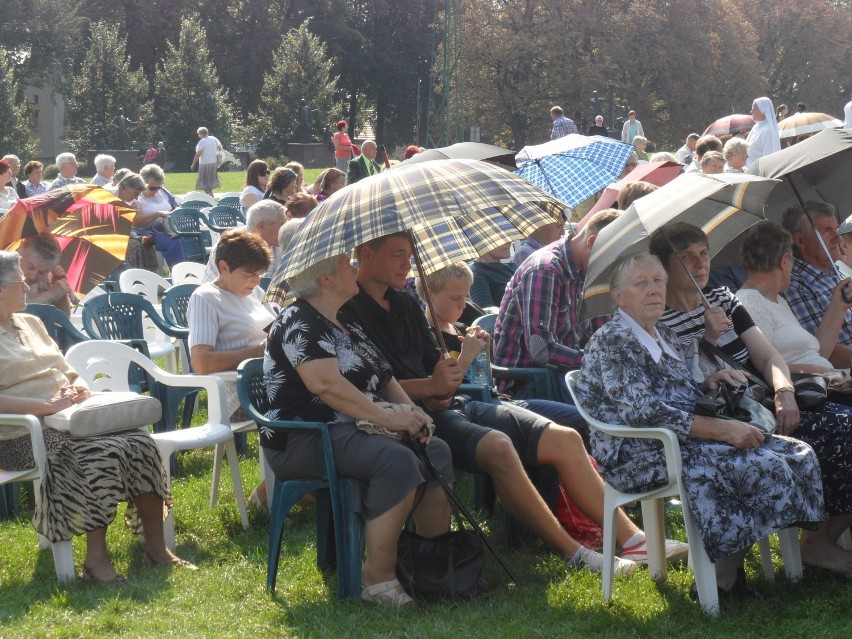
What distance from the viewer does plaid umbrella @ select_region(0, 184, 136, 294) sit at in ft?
19.2

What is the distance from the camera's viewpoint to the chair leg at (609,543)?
13.9 feet

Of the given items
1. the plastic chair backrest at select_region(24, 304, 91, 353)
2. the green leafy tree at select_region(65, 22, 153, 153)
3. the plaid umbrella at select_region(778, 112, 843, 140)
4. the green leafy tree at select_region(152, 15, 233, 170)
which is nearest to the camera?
the plastic chair backrest at select_region(24, 304, 91, 353)

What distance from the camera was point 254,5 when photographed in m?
51.2

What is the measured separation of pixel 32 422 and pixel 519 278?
2334mm

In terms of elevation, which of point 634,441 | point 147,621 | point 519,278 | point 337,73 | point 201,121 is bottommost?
point 147,621

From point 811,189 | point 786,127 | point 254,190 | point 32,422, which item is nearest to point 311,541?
point 32,422

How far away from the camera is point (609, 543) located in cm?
424

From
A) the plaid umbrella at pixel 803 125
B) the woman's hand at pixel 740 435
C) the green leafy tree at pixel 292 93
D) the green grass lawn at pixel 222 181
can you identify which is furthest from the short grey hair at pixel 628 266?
the green leafy tree at pixel 292 93

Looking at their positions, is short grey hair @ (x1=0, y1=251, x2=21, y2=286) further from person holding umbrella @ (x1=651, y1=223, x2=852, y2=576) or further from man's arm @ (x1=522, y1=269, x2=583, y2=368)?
person holding umbrella @ (x1=651, y1=223, x2=852, y2=576)

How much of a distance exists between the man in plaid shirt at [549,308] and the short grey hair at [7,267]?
2.27 meters

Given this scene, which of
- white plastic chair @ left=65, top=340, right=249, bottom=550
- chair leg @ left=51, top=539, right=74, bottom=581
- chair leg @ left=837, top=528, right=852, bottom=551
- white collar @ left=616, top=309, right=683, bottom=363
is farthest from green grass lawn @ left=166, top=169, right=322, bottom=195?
white collar @ left=616, top=309, right=683, bottom=363

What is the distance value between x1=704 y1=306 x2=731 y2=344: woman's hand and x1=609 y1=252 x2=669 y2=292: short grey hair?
0.48 m

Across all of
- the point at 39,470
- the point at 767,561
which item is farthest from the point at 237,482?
the point at 767,561

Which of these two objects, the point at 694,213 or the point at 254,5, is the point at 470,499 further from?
the point at 254,5
